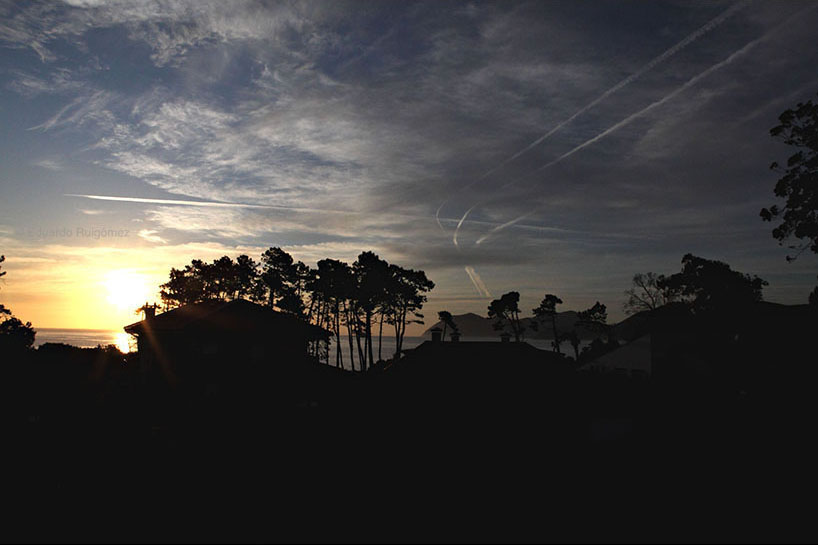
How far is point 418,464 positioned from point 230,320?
2018 cm

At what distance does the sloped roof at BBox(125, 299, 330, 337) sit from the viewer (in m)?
35.1

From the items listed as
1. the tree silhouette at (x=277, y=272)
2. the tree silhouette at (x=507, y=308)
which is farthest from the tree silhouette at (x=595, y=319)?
the tree silhouette at (x=277, y=272)

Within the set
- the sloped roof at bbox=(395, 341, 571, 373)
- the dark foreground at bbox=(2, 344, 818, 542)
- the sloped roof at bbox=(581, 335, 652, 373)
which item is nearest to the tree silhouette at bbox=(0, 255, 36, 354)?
the dark foreground at bbox=(2, 344, 818, 542)

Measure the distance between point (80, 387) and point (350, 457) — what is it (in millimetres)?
29315

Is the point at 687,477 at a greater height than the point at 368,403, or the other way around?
the point at 368,403

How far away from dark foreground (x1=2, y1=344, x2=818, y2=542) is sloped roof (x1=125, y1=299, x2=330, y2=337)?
15.6 feet

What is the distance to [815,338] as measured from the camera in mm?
37125

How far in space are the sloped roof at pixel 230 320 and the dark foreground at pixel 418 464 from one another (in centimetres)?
475

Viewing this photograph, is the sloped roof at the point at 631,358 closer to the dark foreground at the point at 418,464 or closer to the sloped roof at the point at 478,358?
the dark foreground at the point at 418,464

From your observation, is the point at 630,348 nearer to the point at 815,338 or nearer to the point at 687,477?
the point at 815,338

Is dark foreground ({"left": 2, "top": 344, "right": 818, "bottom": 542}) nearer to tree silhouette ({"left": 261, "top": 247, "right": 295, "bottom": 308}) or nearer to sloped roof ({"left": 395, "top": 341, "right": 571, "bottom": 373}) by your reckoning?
sloped roof ({"left": 395, "top": 341, "right": 571, "bottom": 373})

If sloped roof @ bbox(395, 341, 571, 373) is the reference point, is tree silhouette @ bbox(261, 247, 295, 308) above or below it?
above

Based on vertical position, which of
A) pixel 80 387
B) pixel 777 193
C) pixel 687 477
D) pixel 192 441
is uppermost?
pixel 777 193

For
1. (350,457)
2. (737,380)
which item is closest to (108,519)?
(350,457)
